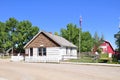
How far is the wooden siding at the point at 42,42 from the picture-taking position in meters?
45.5

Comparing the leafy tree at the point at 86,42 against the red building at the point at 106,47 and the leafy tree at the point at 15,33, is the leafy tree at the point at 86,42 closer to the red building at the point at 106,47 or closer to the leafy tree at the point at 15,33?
the red building at the point at 106,47

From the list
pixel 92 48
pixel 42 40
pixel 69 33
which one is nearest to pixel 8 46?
pixel 69 33

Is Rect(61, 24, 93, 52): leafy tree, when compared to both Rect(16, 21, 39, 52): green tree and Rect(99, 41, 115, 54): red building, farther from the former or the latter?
Rect(99, 41, 115, 54): red building

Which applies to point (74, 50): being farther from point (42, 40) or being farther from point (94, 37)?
point (94, 37)

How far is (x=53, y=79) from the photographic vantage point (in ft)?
54.9

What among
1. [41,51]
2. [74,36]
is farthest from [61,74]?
[74,36]

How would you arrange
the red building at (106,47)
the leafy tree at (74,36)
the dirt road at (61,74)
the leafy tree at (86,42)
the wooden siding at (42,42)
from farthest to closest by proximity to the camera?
the red building at (106,47) → the leafy tree at (86,42) → the leafy tree at (74,36) → the wooden siding at (42,42) → the dirt road at (61,74)

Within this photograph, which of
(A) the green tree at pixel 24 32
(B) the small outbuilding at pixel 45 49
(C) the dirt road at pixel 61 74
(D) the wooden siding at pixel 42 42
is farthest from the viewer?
(A) the green tree at pixel 24 32

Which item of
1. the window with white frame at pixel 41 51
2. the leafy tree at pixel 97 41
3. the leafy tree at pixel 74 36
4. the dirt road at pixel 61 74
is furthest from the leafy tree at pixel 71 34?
the dirt road at pixel 61 74

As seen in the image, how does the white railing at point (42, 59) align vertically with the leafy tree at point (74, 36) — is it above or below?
below

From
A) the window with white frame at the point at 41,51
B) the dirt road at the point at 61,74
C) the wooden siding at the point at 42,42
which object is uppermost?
the wooden siding at the point at 42,42

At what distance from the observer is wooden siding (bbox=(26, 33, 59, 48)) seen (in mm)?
45456

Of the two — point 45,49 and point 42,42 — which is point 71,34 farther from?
point 42,42

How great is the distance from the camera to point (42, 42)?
46188 mm
